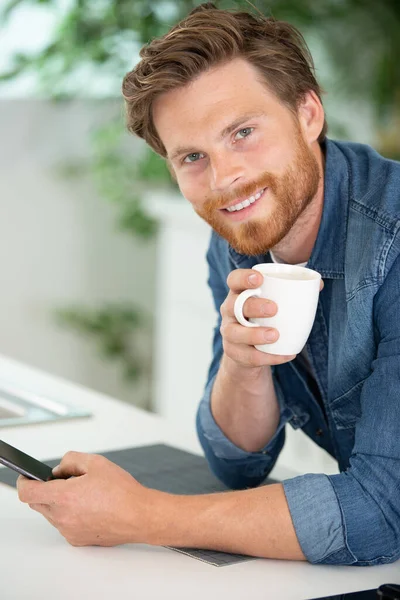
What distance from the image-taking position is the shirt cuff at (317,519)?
3.94 ft

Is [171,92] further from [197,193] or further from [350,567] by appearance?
[350,567]

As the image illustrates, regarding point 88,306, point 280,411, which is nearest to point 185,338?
point 88,306

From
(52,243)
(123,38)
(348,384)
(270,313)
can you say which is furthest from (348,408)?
(52,243)

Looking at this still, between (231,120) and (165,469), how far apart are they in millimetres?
532

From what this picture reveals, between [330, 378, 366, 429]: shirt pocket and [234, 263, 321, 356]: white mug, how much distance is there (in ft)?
0.62

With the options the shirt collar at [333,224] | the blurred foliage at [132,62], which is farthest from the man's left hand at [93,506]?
the blurred foliage at [132,62]

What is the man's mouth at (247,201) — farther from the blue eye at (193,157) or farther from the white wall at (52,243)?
the white wall at (52,243)

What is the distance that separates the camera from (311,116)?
1.64 metres

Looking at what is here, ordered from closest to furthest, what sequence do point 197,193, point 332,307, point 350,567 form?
point 350,567
point 332,307
point 197,193

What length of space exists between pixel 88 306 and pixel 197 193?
2571 mm

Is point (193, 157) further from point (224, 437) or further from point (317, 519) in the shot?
point (317, 519)

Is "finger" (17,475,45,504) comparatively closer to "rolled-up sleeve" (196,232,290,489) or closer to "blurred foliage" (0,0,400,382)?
"rolled-up sleeve" (196,232,290,489)

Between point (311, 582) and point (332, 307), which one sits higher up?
point (332, 307)

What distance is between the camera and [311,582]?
3.82 ft
